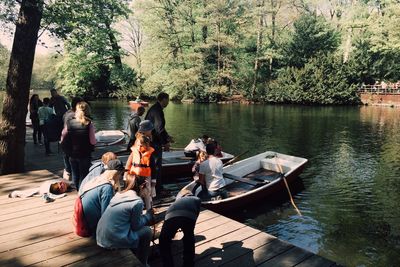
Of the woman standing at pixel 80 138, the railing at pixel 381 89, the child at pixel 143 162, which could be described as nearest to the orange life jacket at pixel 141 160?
the child at pixel 143 162

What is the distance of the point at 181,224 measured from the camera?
4.28 metres

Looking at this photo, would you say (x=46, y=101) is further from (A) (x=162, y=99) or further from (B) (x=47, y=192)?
(B) (x=47, y=192)

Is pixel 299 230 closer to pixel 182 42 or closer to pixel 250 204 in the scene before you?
pixel 250 204

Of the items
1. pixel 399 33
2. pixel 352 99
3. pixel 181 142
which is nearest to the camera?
pixel 181 142

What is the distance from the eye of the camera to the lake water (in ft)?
26.5

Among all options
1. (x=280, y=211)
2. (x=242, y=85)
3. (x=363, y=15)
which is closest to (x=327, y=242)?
(x=280, y=211)

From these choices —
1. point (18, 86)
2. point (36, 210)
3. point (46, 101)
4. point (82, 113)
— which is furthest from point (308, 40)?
point (36, 210)

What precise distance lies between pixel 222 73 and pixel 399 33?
20455 millimetres

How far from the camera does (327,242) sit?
26.3ft

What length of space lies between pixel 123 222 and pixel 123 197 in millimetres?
287

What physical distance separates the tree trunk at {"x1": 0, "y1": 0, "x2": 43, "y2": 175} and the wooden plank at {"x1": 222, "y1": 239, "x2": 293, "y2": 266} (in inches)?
231

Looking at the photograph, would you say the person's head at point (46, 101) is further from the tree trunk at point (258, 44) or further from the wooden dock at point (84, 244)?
the tree trunk at point (258, 44)

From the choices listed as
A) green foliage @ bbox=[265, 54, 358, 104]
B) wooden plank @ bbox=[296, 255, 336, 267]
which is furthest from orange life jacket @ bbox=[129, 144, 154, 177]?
green foliage @ bbox=[265, 54, 358, 104]

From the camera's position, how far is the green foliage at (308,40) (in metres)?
43.2
